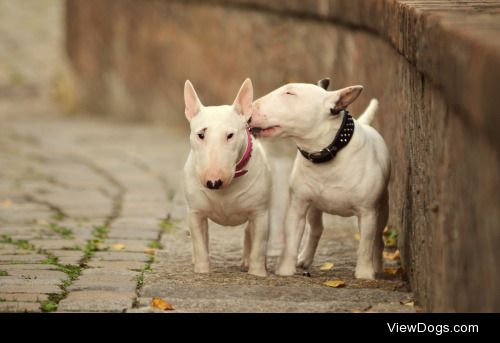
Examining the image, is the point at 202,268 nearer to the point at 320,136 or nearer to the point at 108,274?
the point at 108,274

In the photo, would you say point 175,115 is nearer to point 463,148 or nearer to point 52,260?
point 52,260

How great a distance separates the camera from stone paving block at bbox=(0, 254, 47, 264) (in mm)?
6281

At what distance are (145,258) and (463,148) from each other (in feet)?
9.14

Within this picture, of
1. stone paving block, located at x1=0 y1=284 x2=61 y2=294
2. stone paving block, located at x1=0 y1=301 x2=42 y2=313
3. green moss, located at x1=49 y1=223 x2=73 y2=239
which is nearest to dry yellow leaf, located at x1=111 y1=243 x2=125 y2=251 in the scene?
green moss, located at x1=49 y1=223 x2=73 y2=239

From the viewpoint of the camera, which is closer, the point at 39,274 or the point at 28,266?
the point at 39,274

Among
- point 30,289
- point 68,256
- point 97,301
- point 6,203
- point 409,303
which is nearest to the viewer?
point 97,301

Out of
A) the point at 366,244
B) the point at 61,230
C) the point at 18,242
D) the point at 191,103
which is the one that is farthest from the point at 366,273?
the point at 61,230

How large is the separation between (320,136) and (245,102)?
0.40 m

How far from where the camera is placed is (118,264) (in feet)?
20.6

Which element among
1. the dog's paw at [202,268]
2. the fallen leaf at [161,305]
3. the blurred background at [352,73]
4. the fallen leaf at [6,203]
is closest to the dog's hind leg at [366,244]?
the blurred background at [352,73]

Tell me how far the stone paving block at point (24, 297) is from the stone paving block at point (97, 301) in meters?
0.10

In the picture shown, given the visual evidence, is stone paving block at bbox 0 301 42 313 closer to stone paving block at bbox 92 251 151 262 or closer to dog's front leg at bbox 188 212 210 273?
dog's front leg at bbox 188 212 210 273

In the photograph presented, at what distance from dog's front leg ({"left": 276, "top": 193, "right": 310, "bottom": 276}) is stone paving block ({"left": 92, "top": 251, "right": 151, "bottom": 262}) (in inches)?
34.7
